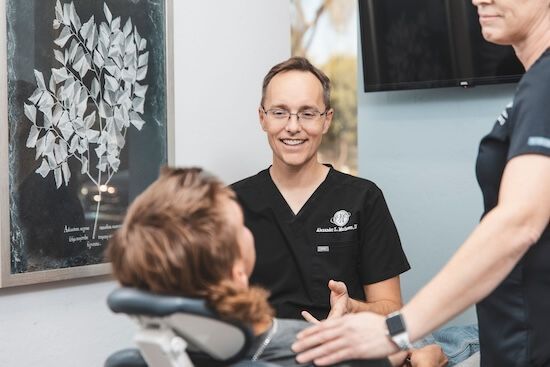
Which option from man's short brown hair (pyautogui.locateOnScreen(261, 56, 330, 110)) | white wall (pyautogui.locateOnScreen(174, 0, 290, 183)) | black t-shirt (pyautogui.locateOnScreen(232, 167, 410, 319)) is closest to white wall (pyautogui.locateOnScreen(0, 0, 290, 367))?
white wall (pyautogui.locateOnScreen(174, 0, 290, 183))

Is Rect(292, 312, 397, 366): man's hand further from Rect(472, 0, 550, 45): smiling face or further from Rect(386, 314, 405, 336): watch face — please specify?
Rect(472, 0, 550, 45): smiling face

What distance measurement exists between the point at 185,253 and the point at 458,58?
155cm

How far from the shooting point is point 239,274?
3.84ft

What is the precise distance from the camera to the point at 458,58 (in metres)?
2.33

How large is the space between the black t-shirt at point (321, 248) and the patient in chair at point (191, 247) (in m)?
0.85

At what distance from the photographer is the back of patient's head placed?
1071 mm

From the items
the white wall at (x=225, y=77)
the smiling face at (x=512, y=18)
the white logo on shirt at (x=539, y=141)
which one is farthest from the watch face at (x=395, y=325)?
the white wall at (x=225, y=77)

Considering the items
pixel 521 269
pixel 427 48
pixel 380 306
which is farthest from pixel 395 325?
pixel 427 48

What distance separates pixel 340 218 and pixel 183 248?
1.04 meters

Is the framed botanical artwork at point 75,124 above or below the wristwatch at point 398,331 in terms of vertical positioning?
above

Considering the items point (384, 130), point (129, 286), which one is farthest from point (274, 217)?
point (129, 286)

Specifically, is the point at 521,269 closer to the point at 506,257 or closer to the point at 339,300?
the point at 506,257

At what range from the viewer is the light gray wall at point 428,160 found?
2.44 metres

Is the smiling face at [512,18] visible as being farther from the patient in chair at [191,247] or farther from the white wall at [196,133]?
the white wall at [196,133]
